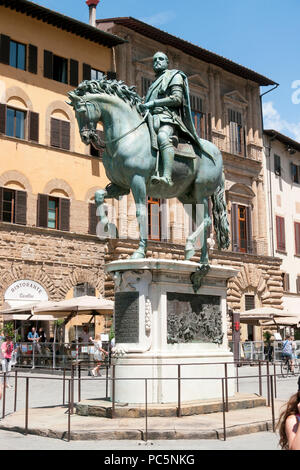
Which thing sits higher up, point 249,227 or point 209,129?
point 209,129

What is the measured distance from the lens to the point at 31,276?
26031mm

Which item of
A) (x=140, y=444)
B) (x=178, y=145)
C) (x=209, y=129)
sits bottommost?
(x=140, y=444)

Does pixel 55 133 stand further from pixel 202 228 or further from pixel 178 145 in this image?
pixel 202 228

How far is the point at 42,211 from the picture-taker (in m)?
26.8

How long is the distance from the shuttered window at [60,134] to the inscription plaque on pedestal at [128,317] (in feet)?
61.4

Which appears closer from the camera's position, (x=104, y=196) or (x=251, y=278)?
(x=104, y=196)

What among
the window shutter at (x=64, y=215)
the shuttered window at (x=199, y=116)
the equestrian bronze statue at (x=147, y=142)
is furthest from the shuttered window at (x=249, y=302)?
the equestrian bronze statue at (x=147, y=142)

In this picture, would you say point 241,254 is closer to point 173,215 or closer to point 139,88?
point 173,215

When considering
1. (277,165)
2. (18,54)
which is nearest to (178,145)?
(18,54)

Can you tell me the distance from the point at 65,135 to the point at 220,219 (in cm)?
1758

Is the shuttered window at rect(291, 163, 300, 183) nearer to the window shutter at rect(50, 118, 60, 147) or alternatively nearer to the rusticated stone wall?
the rusticated stone wall

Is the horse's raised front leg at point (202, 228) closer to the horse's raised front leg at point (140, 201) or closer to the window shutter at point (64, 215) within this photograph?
the horse's raised front leg at point (140, 201)

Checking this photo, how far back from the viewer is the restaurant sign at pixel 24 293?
2517cm
